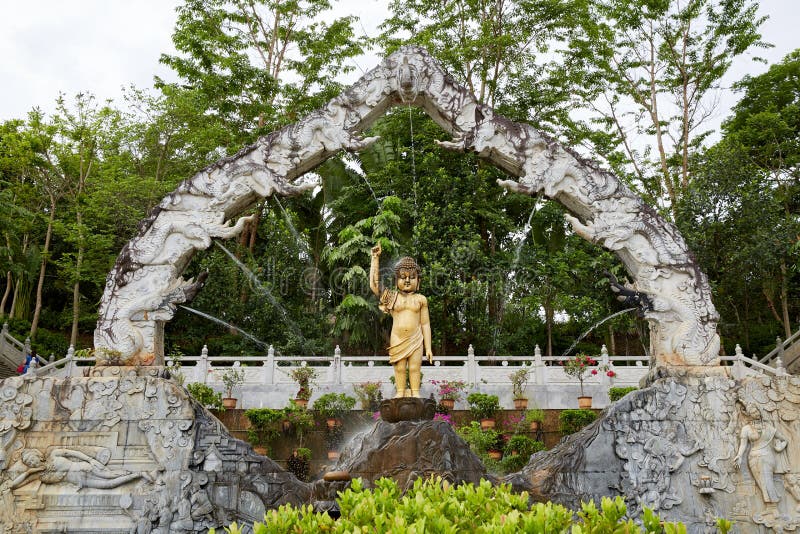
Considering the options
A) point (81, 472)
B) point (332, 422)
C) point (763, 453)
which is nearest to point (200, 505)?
point (81, 472)

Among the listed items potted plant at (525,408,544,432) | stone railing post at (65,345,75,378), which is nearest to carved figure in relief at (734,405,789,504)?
potted plant at (525,408,544,432)

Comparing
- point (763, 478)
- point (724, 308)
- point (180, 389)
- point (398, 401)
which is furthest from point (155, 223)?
point (724, 308)

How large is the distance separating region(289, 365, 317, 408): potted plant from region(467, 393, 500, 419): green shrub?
2988 mm

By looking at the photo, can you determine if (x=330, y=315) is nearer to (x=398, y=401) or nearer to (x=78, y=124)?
(x=78, y=124)

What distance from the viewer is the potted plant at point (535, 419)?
36.0 feet

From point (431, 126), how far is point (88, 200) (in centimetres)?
1042

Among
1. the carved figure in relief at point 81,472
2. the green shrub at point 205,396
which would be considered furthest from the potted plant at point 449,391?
the carved figure in relief at point 81,472

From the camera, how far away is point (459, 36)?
19141mm

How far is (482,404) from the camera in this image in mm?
11367

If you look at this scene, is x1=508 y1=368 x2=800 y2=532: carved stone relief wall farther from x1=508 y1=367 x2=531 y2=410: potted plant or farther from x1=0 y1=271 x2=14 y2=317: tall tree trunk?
x1=0 y1=271 x2=14 y2=317: tall tree trunk

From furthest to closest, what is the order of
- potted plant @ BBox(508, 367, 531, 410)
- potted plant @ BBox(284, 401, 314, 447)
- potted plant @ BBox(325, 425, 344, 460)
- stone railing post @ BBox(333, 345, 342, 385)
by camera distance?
stone railing post @ BBox(333, 345, 342, 385) < potted plant @ BBox(508, 367, 531, 410) < potted plant @ BBox(325, 425, 344, 460) < potted plant @ BBox(284, 401, 314, 447)

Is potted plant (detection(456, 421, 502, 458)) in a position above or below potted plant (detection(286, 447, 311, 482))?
above

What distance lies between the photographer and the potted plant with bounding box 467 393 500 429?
37.2 feet

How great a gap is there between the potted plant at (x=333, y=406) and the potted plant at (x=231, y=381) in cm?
169
